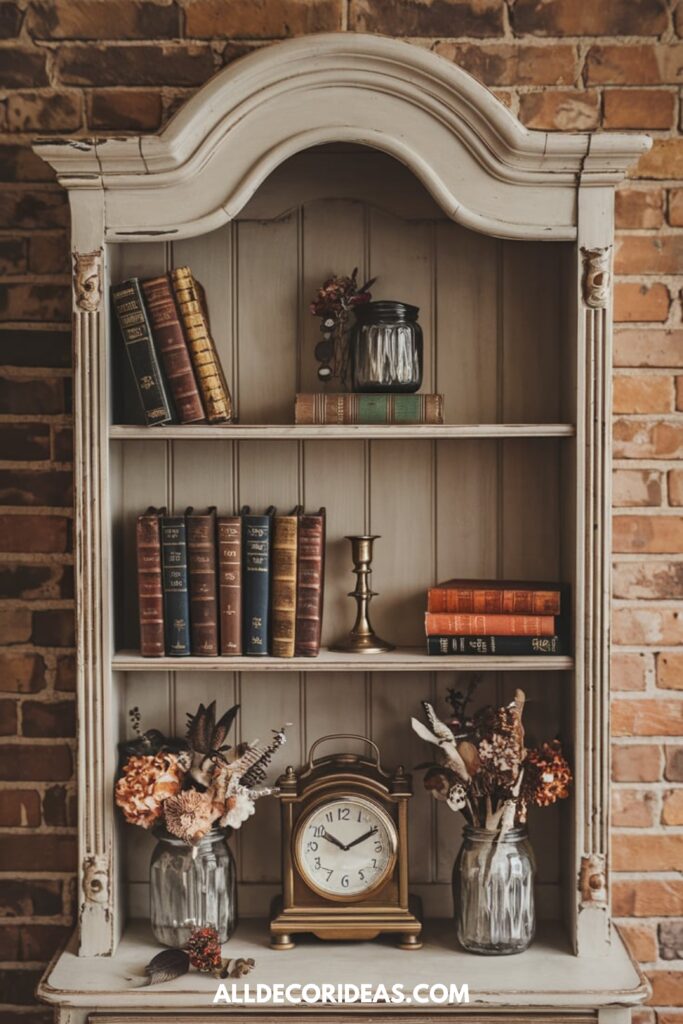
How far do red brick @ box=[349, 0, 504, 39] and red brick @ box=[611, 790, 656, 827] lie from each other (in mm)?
→ 1555

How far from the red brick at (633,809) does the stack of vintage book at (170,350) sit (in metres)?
1.10

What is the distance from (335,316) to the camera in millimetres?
1909

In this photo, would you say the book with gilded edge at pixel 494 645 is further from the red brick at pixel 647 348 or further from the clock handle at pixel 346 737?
the red brick at pixel 647 348

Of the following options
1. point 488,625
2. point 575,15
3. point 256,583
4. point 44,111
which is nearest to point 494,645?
point 488,625

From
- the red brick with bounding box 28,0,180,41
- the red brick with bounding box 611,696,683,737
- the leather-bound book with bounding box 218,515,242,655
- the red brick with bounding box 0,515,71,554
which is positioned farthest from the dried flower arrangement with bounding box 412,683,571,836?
the red brick with bounding box 28,0,180,41

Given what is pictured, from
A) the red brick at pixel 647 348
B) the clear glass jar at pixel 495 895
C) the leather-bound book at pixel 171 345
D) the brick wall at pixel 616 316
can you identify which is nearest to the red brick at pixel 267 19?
the brick wall at pixel 616 316

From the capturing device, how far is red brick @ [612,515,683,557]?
6.56ft

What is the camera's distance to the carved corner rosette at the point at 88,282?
1.75m

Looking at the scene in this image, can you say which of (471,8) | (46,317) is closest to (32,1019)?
(46,317)

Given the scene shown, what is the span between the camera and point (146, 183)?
5.70 feet

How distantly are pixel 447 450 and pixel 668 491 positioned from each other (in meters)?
0.45

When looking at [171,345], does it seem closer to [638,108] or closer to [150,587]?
[150,587]

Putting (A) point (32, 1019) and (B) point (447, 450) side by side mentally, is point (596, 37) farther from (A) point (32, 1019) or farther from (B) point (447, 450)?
(A) point (32, 1019)

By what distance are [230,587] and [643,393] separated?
910mm
